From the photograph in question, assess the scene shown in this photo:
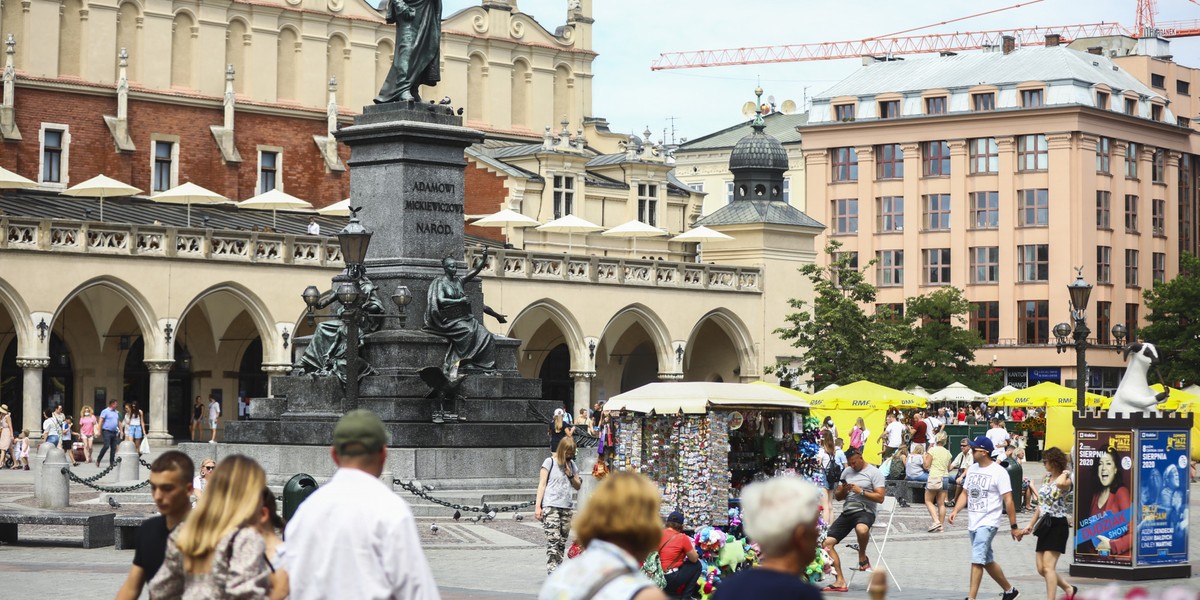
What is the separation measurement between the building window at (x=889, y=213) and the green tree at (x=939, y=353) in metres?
16.8

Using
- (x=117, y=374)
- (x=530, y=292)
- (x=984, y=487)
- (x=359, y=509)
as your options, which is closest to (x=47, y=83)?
(x=117, y=374)

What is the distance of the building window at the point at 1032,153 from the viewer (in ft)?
265

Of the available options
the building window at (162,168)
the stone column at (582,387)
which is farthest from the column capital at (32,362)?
the stone column at (582,387)

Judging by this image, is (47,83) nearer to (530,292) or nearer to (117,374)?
(117,374)

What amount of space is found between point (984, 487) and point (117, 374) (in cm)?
4144

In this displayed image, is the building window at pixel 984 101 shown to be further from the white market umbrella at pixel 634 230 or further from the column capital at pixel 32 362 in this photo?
the column capital at pixel 32 362

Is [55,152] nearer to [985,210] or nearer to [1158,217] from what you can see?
[985,210]

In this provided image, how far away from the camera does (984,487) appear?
53.9ft

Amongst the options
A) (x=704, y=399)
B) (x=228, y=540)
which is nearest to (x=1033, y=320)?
(x=704, y=399)

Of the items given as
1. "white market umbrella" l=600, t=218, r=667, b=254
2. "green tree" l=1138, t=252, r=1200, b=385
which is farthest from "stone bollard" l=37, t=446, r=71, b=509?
"green tree" l=1138, t=252, r=1200, b=385

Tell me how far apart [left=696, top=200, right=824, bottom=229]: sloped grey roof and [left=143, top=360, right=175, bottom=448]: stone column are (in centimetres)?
2095

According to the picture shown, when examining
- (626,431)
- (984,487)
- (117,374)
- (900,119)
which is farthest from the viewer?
(900,119)

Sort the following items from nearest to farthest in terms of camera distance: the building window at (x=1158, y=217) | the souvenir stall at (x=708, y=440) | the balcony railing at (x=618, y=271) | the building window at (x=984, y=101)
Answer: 1. the souvenir stall at (x=708, y=440)
2. the balcony railing at (x=618, y=271)
3. the building window at (x=984, y=101)
4. the building window at (x=1158, y=217)

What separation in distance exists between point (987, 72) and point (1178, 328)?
1729 centimetres
